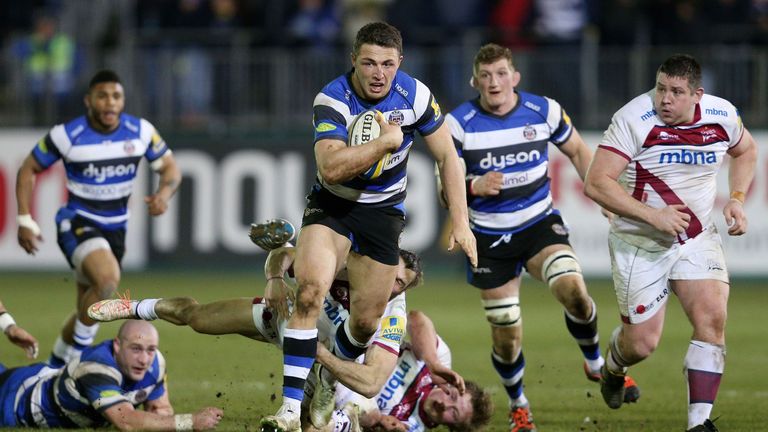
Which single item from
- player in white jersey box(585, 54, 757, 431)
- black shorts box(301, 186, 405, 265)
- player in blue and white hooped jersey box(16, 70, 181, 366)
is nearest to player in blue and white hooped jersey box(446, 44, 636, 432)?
player in white jersey box(585, 54, 757, 431)

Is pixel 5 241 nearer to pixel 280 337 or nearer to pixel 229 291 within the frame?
pixel 229 291

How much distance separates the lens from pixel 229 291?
17.2m

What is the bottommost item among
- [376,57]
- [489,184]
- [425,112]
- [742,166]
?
[489,184]

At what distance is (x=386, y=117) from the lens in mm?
7797

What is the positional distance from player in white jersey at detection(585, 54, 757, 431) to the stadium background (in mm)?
9046

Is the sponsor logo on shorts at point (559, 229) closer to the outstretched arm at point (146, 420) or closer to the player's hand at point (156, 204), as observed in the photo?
the outstretched arm at point (146, 420)

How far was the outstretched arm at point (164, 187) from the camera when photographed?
1124cm

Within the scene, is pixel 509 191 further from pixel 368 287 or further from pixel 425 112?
pixel 368 287

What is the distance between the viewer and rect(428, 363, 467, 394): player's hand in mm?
8625

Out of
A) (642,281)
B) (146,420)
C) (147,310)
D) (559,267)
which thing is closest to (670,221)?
(642,281)

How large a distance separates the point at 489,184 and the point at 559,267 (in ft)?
2.75

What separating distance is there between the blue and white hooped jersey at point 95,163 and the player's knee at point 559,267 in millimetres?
4159

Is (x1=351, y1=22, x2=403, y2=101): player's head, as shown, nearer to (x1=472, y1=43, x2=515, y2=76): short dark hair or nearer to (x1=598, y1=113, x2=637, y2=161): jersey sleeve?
(x1=598, y1=113, x2=637, y2=161): jersey sleeve

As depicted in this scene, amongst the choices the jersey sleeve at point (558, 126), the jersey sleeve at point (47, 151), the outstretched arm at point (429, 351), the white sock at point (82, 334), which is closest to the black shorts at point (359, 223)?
the outstretched arm at point (429, 351)
